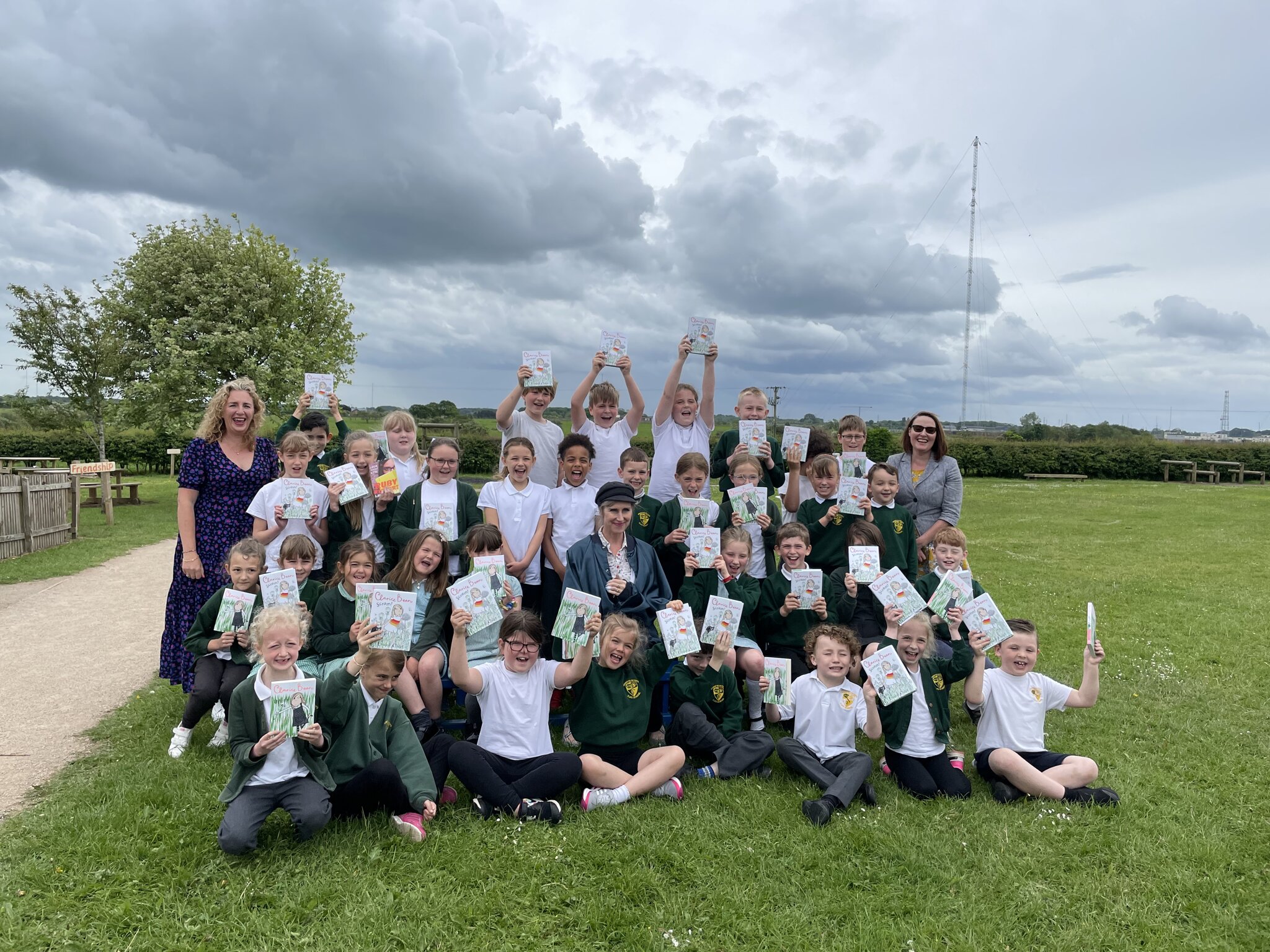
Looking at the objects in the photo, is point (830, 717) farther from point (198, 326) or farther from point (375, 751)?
point (198, 326)

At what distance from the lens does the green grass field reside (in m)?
3.43

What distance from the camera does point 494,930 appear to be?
3.45 meters

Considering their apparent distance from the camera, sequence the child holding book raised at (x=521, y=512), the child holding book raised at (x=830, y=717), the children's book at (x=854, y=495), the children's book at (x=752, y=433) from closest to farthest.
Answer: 1. the child holding book raised at (x=830, y=717)
2. the child holding book raised at (x=521, y=512)
3. the children's book at (x=854, y=495)
4. the children's book at (x=752, y=433)

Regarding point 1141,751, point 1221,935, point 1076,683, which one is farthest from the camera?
point 1076,683

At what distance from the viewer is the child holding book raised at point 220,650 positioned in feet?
17.2

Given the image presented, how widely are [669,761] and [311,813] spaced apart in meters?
2.09

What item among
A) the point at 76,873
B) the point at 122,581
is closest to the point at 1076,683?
the point at 76,873

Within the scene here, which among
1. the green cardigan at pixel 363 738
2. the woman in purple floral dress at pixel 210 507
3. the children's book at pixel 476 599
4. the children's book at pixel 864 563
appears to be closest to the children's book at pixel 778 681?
the children's book at pixel 864 563

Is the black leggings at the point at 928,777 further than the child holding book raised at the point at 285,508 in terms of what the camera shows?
No

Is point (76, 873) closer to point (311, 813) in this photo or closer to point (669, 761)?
point (311, 813)

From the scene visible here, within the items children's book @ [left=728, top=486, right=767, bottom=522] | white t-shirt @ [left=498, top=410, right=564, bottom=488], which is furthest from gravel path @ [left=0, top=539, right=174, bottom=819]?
children's book @ [left=728, top=486, right=767, bottom=522]

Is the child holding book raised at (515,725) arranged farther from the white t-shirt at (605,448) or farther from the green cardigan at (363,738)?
the white t-shirt at (605,448)

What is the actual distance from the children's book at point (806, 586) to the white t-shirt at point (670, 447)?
4.88 ft

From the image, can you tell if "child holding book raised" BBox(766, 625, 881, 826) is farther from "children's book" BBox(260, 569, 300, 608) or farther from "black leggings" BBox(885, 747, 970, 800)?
"children's book" BBox(260, 569, 300, 608)
